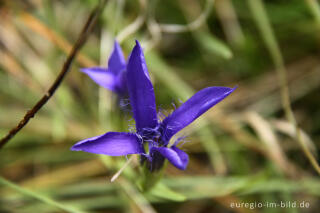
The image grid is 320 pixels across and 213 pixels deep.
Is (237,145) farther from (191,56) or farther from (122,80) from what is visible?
(122,80)

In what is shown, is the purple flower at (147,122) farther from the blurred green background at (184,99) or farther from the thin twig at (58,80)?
the blurred green background at (184,99)

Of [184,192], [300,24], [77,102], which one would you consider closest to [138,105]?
[184,192]

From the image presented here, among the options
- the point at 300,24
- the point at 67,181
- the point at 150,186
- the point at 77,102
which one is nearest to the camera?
the point at 150,186

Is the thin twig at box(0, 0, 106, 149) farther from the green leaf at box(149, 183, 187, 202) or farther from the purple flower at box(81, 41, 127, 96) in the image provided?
the green leaf at box(149, 183, 187, 202)

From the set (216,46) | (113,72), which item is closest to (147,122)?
(113,72)

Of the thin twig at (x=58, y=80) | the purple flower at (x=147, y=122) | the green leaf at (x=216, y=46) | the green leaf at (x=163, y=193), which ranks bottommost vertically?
the green leaf at (x=163, y=193)

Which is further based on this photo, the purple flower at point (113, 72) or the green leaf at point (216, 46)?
the green leaf at point (216, 46)

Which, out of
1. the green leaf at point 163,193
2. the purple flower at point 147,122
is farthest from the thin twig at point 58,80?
the green leaf at point 163,193
